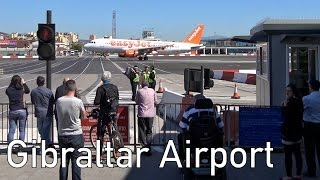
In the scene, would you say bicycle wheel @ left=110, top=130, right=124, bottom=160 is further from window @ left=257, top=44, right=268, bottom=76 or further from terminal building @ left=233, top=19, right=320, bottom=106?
window @ left=257, top=44, right=268, bottom=76

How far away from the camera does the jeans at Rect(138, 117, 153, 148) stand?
10.7 meters

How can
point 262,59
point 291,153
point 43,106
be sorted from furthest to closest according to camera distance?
1. point 262,59
2. point 43,106
3. point 291,153

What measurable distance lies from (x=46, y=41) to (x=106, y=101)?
2408 mm

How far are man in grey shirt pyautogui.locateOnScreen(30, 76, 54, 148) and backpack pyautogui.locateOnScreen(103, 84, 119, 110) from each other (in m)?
1.54

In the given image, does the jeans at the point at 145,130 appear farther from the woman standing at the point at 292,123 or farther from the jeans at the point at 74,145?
the woman standing at the point at 292,123

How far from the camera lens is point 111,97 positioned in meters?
9.64

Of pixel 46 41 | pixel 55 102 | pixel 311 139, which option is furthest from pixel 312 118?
pixel 46 41

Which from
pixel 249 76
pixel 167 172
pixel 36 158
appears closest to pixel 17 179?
pixel 36 158

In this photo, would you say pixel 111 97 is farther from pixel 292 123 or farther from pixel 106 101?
pixel 292 123

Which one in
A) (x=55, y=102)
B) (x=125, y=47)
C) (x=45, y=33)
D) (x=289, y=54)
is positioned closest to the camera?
(x=55, y=102)

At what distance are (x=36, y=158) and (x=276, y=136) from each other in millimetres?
4952

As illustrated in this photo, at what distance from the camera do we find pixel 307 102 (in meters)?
8.53

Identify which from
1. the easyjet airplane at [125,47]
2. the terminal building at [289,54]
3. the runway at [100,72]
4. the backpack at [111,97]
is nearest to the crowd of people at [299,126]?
the backpack at [111,97]

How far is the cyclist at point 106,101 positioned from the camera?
9.64 m
